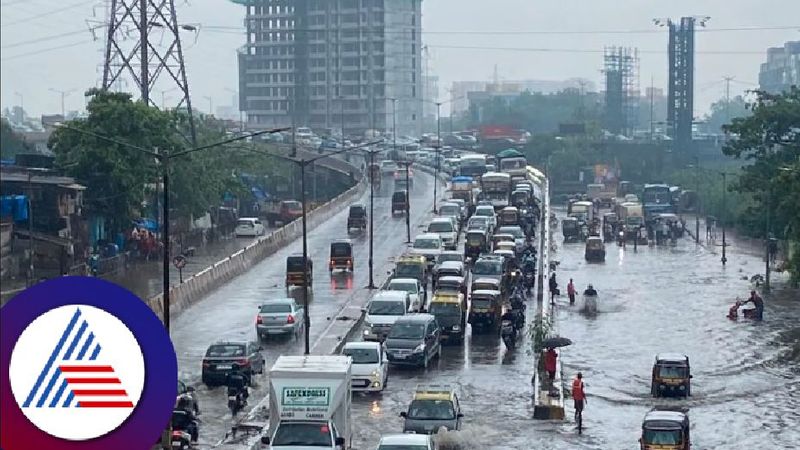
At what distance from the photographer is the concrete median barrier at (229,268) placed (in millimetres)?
53594

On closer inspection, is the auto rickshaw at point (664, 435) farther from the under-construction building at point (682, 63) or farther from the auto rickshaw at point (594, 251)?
the under-construction building at point (682, 63)

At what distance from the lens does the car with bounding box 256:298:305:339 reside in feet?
156

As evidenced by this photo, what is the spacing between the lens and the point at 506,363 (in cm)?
4656

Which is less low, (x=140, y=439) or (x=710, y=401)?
(x=140, y=439)

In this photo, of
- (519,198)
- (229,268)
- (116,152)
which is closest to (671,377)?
(229,268)

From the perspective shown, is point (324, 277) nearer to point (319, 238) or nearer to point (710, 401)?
point (319, 238)

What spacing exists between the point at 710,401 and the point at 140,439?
31.8m

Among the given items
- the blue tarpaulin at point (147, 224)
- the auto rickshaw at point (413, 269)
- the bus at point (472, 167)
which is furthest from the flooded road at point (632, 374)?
the bus at point (472, 167)

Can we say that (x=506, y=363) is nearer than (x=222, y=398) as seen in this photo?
No

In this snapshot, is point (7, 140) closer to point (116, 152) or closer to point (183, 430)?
point (183, 430)

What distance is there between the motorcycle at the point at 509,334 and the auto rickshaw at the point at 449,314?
52.2 inches

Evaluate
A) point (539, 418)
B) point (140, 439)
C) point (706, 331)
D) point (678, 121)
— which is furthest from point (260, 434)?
point (678, 121)

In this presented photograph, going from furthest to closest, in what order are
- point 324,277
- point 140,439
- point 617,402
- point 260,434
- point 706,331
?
point 324,277 → point 706,331 → point 617,402 → point 260,434 → point 140,439

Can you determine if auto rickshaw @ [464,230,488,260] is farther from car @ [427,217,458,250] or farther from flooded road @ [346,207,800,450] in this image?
flooded road @ [346,207,800,450]
